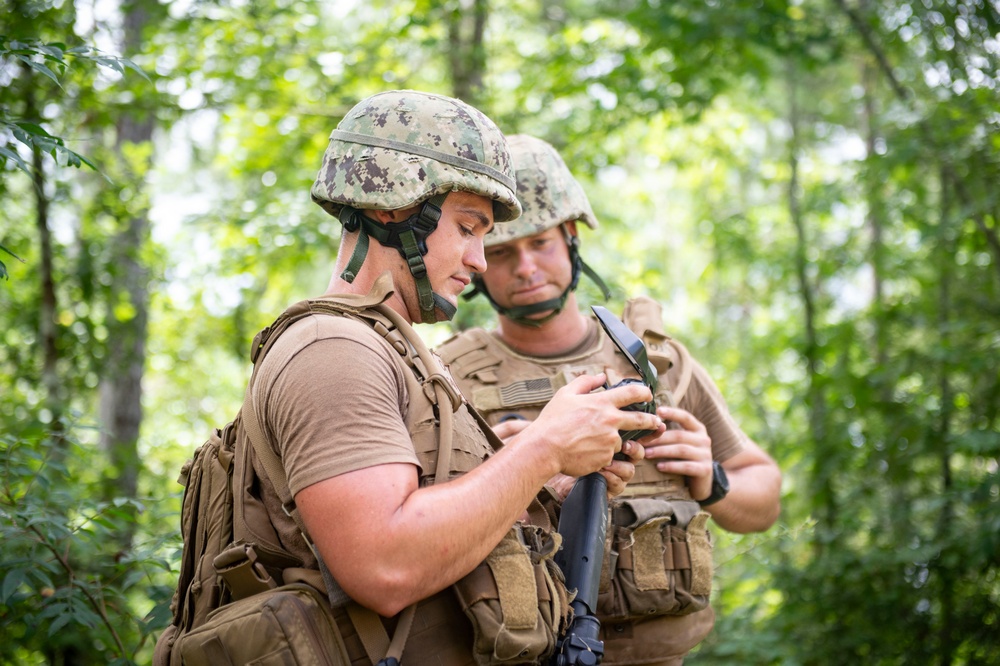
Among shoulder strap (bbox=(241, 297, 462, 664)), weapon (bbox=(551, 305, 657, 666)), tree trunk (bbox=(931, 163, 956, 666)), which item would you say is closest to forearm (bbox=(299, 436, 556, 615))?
shoulder strap (bbox=(241, 297, 462, 664))

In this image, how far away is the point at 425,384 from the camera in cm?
198

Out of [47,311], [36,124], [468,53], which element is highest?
[468,53]

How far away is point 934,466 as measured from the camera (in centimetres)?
719

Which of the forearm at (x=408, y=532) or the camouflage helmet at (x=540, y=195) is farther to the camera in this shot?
the camouflage helmet at (x=540, y=195)

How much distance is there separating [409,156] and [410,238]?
213 mm

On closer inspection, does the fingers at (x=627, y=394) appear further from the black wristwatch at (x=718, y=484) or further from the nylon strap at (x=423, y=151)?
the black wristwatch at (x=718, y=484)

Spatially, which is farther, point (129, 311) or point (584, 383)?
point (129, 311)

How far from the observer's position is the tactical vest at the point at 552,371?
312 cm

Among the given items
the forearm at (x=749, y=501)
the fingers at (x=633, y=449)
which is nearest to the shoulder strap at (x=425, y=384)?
the fingers at (x=633, y=449)

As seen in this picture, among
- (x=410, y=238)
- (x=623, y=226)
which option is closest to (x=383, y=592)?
(x=410, y=238)

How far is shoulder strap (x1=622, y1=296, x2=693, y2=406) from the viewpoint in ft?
10.5

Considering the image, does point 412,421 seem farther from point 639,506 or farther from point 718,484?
point 718,484

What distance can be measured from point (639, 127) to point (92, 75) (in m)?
7.11

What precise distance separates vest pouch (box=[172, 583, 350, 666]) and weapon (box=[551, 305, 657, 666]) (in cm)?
62
